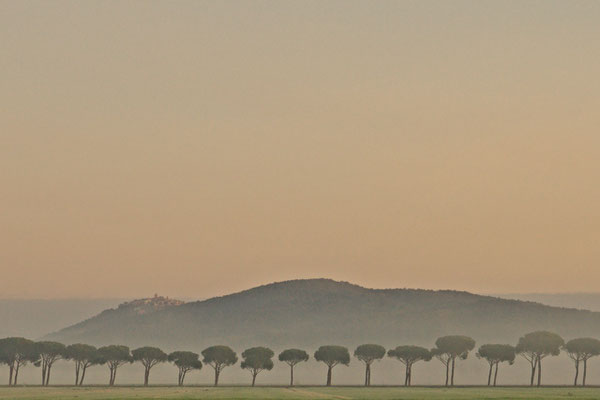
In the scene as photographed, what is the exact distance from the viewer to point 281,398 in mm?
160625

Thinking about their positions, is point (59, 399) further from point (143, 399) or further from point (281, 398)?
point (281, 398)

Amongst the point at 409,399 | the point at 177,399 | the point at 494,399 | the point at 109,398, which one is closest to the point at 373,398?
the point at 409,399

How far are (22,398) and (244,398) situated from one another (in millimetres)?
32985

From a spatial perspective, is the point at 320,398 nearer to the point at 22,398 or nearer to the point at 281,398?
the point at 281,398

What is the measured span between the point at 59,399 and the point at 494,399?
63928 millimetres

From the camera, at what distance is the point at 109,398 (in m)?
155

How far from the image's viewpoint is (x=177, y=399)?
502 ft

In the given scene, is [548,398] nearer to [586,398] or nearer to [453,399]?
[586,398]

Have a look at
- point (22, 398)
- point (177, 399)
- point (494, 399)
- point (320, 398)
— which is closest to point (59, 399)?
point (22, 398)

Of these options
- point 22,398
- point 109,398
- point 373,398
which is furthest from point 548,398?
point 22,398

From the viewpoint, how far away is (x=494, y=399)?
15500 centimetres

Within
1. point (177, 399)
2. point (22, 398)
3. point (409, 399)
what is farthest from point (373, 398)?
point (22, 398)

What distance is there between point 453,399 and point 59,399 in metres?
57.8

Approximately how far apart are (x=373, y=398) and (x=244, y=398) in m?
19.7
